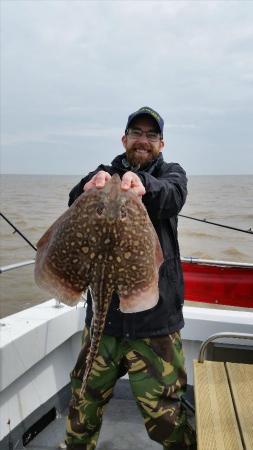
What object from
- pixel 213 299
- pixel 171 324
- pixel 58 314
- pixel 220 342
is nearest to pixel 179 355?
pixel 171 324

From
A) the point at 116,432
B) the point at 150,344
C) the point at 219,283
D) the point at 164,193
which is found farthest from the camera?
the point at 219,283

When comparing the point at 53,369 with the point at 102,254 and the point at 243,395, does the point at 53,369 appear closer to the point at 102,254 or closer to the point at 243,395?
the point at 243,395

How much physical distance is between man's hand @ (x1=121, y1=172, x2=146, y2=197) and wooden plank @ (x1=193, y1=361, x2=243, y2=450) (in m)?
1.40

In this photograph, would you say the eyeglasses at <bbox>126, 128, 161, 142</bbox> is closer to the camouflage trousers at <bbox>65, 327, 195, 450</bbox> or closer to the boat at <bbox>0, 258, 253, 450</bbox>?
the camouflage trousers at <bbox>65, 327, 195, 450</bbox>

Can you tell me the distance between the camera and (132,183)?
2.03 m

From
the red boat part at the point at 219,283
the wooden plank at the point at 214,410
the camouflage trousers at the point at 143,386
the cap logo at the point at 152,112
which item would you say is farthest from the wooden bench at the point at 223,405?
the red boat part at the point at 219,283

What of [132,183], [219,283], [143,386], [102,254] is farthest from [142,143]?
[219,283]

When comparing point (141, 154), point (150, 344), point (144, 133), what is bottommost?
point (150, 344)

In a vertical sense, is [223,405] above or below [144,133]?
below

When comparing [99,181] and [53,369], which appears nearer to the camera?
[99,181]

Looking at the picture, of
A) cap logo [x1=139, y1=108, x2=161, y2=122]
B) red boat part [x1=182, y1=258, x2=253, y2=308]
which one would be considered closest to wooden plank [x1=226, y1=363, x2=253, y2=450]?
cap logo [x1=139, y1=108, x2=161, y2=122]

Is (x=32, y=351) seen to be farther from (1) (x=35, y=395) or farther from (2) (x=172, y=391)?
(2) (x=172, y=391)

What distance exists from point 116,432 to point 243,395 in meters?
1.66

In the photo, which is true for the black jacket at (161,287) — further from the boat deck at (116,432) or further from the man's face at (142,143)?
the boat deck at (116,432)
